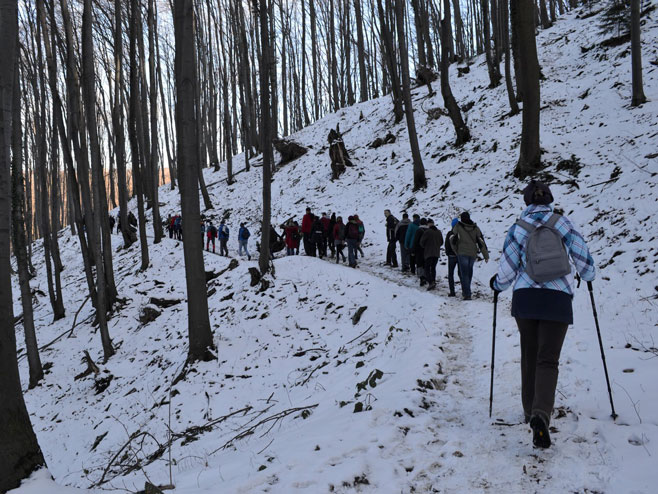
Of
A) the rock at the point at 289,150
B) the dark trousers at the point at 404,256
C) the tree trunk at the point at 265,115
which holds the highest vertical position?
the rock at the point at 289,150

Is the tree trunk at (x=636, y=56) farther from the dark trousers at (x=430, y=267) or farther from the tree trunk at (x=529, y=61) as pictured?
the dark trousers at (x=430, y=267)

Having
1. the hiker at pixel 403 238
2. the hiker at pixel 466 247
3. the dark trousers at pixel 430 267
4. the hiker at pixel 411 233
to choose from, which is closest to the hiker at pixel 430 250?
the dark trousers at pixel 430 267

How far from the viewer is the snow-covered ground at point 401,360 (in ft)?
10.7

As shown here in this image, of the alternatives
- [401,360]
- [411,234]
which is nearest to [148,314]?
[411,234]

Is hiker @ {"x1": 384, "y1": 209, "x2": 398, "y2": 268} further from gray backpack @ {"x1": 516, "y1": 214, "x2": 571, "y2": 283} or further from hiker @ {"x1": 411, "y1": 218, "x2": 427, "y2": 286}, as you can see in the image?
gray backpack @ {"x1": 516, "y1": 214, "x2": 571, "y2": 283}

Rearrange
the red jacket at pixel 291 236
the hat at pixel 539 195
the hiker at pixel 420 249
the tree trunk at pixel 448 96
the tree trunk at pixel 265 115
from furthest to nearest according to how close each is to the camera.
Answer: the tree trunk at pixel 448 96 < the red jacket at pixel 291 236 < the tree trunk at pixel 265 115 < the hiker at pixel 420 249 < the hat at pixel 539 195

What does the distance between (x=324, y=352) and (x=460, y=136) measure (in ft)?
50.1

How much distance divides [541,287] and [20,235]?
1275cm

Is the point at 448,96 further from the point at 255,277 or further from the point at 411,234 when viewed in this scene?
the point at 255,277

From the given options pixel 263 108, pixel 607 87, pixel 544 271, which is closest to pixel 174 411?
pixel 544 271

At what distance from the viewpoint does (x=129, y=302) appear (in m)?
15.5

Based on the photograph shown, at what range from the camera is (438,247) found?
10.2 metres

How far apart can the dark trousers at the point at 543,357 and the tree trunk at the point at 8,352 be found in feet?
13.3

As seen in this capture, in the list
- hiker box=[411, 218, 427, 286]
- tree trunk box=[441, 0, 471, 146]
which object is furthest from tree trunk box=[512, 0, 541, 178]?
tree trunk box=[441, 0, 471, 146]
